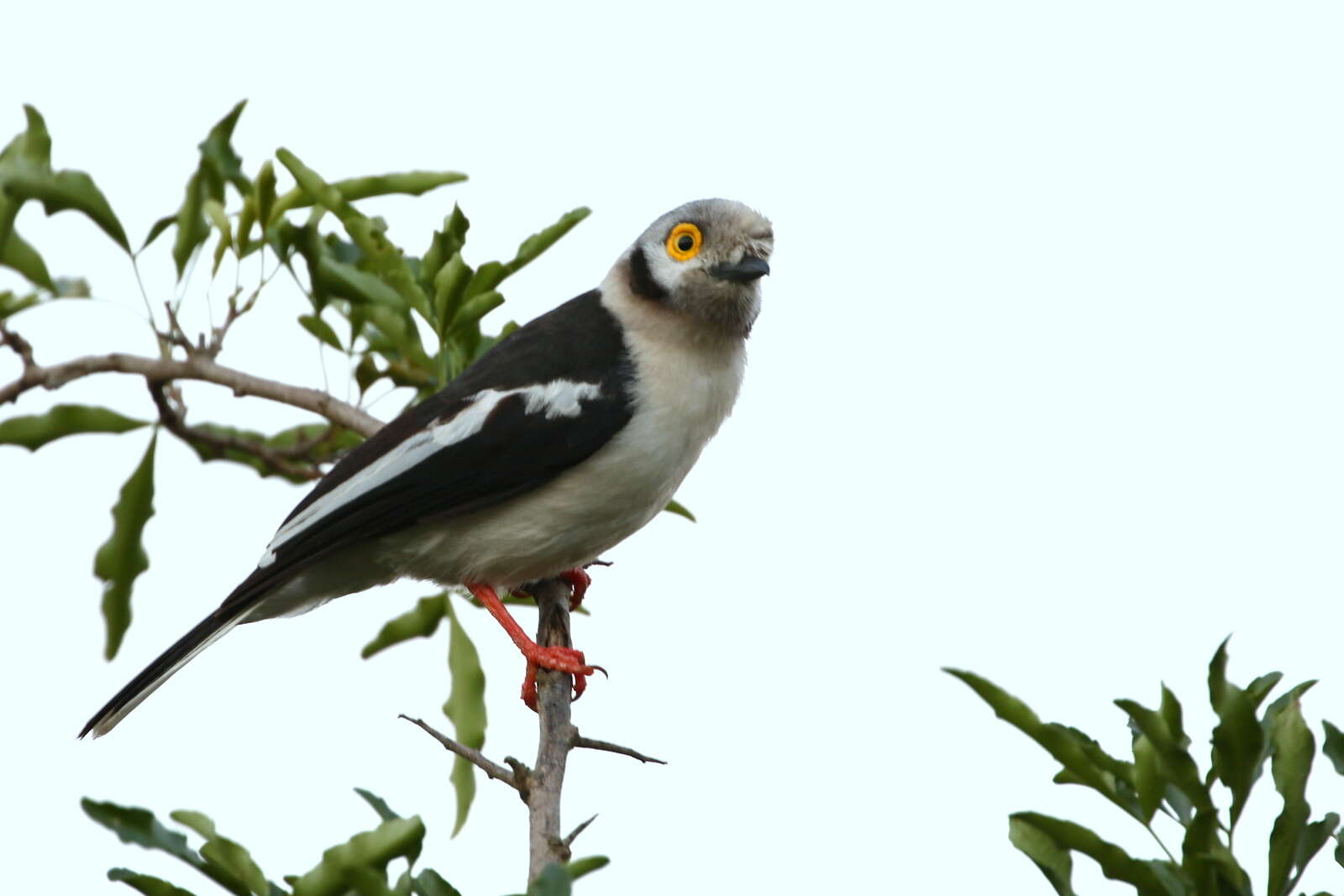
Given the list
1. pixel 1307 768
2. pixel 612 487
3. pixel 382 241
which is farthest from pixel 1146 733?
pixel 382 241

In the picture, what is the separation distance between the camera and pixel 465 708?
5918 mm

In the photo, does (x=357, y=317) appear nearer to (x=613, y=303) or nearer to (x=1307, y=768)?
(x=613, y=303)

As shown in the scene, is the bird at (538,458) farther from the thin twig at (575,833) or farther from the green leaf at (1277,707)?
the green leaf at (1277,707)

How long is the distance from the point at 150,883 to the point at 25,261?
10.4 feet

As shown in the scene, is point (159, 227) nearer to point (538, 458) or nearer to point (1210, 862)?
point (538, 458)

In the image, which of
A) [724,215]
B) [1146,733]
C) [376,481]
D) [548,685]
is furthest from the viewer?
[724,215]

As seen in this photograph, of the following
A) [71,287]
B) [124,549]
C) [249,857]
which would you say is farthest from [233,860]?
[71,287]

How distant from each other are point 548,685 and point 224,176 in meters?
2.50

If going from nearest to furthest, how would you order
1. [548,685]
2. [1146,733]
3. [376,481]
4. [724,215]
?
1. [1146,733]
2. [548,685]
3. [376,481]
4. [724,215]

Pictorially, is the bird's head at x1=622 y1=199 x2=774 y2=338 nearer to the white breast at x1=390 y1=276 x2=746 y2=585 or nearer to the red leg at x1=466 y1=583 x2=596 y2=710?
the white breast at x1=390 y1=276 x2=746 y2=585

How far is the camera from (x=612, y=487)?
5383 mm

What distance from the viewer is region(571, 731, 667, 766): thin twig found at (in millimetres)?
4512

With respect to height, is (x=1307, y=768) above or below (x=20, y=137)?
below

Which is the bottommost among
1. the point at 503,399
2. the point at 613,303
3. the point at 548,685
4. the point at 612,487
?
the point at 548,685
